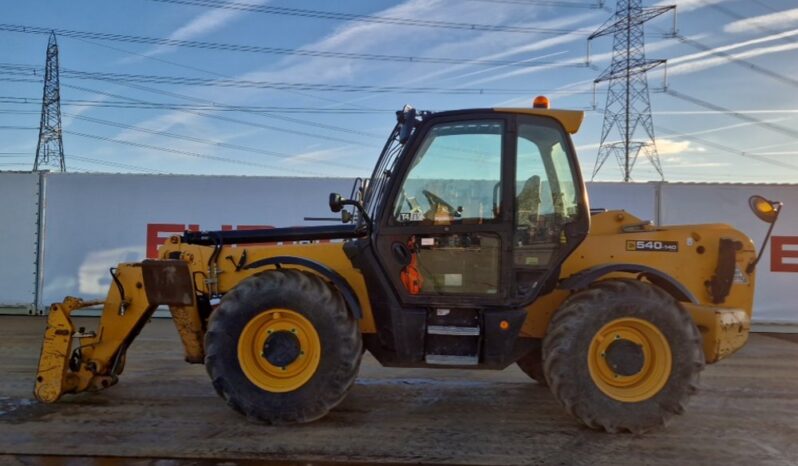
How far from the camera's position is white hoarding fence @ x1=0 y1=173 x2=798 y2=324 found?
10320 mm

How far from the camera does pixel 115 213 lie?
409 inches

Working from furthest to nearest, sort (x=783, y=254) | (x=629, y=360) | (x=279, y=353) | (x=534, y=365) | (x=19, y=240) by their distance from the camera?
1. (x=19, y=240)
2. (x=783, y=254)
3. (x=534, y=365)
4. (x=279, y=353)
5. (x=629, y=360)

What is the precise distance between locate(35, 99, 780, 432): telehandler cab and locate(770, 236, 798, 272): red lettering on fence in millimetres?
6046

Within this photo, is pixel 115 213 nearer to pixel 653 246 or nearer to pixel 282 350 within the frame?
pixel 282 350

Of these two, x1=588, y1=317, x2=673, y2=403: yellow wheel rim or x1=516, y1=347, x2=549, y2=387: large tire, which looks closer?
x1=588, y1=317, x2=673, y2=403: yellow wheel rim

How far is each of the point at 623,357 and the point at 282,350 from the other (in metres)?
2.46

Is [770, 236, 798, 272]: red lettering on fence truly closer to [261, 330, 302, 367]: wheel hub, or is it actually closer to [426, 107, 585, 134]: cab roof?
[426, 107, 585, 134]: cab roof

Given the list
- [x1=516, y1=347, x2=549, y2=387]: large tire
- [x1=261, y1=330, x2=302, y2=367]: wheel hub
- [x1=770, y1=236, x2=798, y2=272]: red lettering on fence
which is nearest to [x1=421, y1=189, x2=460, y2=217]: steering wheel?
[x1=261, y1=330, x2=302, y2=367]: wheel hub

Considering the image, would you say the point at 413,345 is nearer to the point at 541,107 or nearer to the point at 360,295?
the point at 360,295

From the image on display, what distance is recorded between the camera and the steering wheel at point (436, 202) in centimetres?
443

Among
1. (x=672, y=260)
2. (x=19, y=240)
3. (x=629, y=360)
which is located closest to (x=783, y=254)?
(x=672, y=260)

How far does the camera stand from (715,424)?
461 centimetres

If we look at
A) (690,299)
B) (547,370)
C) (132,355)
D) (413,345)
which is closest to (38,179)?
(132,355)

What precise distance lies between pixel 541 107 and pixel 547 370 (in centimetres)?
198
